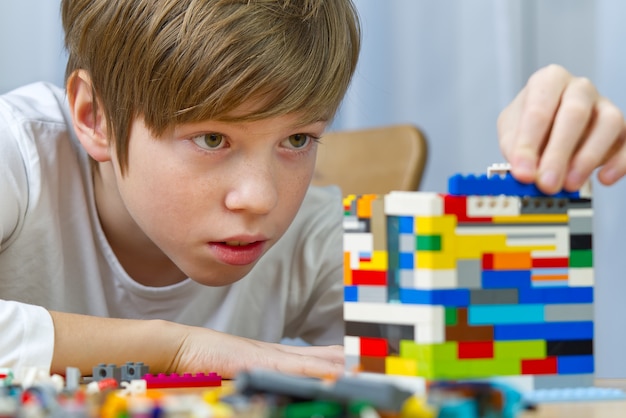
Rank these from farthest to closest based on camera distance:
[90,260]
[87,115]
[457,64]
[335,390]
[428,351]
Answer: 1. [457,64]
2. [90,260]
3. [87,115]
4. [428,351]
5. [335,390]

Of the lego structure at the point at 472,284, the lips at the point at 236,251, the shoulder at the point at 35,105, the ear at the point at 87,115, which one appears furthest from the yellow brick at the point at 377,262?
the shoulder at the point at 35,105

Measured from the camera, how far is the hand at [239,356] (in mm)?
662

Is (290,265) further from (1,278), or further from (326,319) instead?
(1,278)

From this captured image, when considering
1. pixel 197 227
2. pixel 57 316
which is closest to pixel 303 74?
→ pixel 197 227

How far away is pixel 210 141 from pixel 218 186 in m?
0.05

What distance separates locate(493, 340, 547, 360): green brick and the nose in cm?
33

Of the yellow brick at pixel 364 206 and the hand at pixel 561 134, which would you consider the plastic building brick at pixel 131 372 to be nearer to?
the yellow brick at pixel 364 206

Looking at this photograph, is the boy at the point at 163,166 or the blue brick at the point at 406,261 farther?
the boy at the point at 163,166

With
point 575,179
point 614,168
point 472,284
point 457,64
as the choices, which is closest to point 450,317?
point 472,284

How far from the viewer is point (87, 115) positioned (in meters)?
0.98

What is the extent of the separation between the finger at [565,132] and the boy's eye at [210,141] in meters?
0.34

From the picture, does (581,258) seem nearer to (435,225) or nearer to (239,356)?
(435,225)

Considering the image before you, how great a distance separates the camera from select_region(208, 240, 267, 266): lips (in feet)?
2.84

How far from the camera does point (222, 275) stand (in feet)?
3.09
